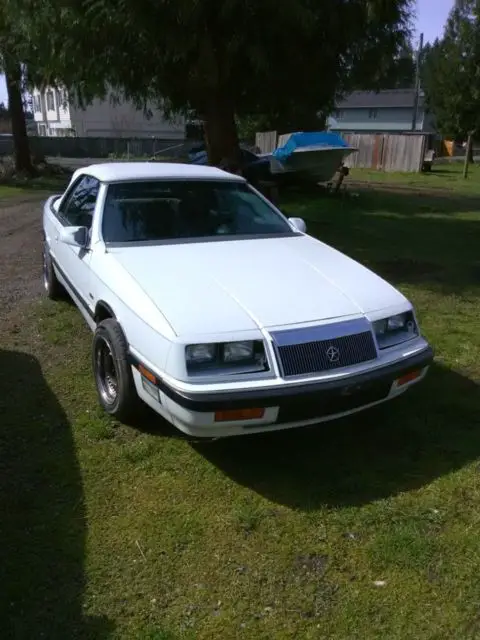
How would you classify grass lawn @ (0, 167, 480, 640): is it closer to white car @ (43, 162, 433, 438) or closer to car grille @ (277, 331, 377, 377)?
white car @ (43, 162, 433, 438)

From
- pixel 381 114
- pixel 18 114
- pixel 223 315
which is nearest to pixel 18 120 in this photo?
pixel 18 114

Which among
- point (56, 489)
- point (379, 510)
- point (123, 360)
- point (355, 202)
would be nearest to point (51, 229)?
point (123, 360)

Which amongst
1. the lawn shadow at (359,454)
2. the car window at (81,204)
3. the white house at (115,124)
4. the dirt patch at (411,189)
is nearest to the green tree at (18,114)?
the dirt patch at (411,189)

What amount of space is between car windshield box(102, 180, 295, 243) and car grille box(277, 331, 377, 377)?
64.4 inches

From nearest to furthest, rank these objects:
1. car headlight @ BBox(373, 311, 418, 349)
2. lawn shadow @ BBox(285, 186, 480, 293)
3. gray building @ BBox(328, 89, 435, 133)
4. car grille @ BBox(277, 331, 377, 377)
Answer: car grille @ BBox(277, 331, 377, 377), car headlight @ BBox(373, 311, 418, 349), lawn shadow @ BBox(285, 186, 480, 293), gray building @ BBox(328, 89, 435, 133)

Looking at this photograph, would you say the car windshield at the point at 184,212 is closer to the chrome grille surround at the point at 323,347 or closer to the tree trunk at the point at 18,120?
the chrome grille surround at the point at 323,347

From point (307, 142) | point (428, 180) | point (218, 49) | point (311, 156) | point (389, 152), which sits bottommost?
point (428, 180)

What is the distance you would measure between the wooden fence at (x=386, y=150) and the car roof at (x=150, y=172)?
70.2ft

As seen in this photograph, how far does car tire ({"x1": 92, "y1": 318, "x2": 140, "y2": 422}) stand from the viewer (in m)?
3.67

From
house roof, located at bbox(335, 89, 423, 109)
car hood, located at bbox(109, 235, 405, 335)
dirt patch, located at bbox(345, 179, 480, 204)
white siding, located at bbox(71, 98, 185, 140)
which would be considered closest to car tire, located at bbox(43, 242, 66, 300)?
car hood, located at bbox(109, 235, 405, 335)

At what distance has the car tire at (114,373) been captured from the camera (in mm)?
3668

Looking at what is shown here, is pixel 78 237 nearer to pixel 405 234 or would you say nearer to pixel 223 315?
pixel 223 315

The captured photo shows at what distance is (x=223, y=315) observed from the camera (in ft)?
10.9

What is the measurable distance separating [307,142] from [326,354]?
13.6 m
